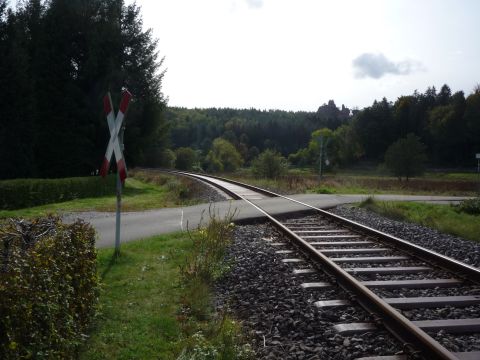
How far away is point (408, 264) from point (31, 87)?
28436mm

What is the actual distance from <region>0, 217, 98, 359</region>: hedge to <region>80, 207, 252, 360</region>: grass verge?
1.34 ft

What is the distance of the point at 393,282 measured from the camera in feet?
19.2

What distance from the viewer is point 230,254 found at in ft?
26.1

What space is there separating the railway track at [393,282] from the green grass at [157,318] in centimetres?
125

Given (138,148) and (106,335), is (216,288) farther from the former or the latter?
(138,148)

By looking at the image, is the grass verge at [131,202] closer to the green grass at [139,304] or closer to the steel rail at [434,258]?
the green grass at [139,304]

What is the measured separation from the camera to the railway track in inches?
165

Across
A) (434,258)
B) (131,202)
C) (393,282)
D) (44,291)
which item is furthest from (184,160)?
(44,291)

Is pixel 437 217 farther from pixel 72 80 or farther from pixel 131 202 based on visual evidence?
pixel 72 80

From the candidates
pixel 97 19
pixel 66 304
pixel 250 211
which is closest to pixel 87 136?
pixel 97 19

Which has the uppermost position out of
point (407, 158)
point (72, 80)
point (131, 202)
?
point (72, 80)

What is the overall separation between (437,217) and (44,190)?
652 inches

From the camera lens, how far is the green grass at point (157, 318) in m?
4.05

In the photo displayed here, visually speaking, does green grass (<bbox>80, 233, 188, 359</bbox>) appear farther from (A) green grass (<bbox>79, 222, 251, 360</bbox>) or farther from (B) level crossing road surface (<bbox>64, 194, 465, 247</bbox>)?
(B) level crossing road surface (<bbox>64, 194, 465, 247</bbox>)
